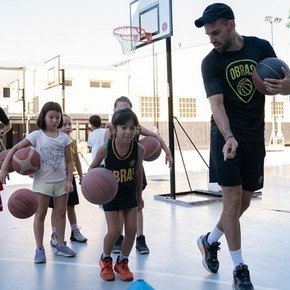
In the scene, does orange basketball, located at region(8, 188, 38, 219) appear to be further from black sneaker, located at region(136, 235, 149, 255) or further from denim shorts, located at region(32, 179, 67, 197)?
black sneaker, located at region(136, 235, 149, 255)

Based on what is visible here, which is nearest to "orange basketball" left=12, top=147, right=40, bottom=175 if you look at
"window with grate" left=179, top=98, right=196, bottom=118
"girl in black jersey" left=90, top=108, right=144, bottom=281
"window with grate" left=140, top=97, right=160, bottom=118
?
"girl in black jersey" left=90, top=108, right=144, bottom=281

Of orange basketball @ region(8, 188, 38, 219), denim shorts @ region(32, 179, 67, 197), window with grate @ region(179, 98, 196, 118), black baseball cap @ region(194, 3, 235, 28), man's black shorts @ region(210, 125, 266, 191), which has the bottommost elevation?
orange basketball @ region(8, 188, 38, 219)

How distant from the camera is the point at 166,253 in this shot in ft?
14.4

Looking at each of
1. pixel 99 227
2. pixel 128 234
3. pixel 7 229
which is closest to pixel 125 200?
pixel 128 234

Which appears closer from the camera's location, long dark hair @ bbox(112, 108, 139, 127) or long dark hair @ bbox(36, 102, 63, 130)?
long dark hair @ bbox(112, 108, 139, 127)

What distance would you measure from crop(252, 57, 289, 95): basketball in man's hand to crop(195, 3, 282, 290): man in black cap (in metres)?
0.13

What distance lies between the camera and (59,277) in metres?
3.70

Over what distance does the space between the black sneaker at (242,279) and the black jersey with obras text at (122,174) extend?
97 cm

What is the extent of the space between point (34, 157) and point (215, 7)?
2055 mm

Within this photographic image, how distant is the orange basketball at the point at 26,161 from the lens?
13.3 feet

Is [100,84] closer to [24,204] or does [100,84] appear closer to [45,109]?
[45,109]

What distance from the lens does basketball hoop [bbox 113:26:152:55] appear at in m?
8.76

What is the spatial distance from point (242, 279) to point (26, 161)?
6.92ft

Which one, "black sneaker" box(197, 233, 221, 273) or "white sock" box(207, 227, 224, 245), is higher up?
"white sock" box(207, 227, 224, 245)
